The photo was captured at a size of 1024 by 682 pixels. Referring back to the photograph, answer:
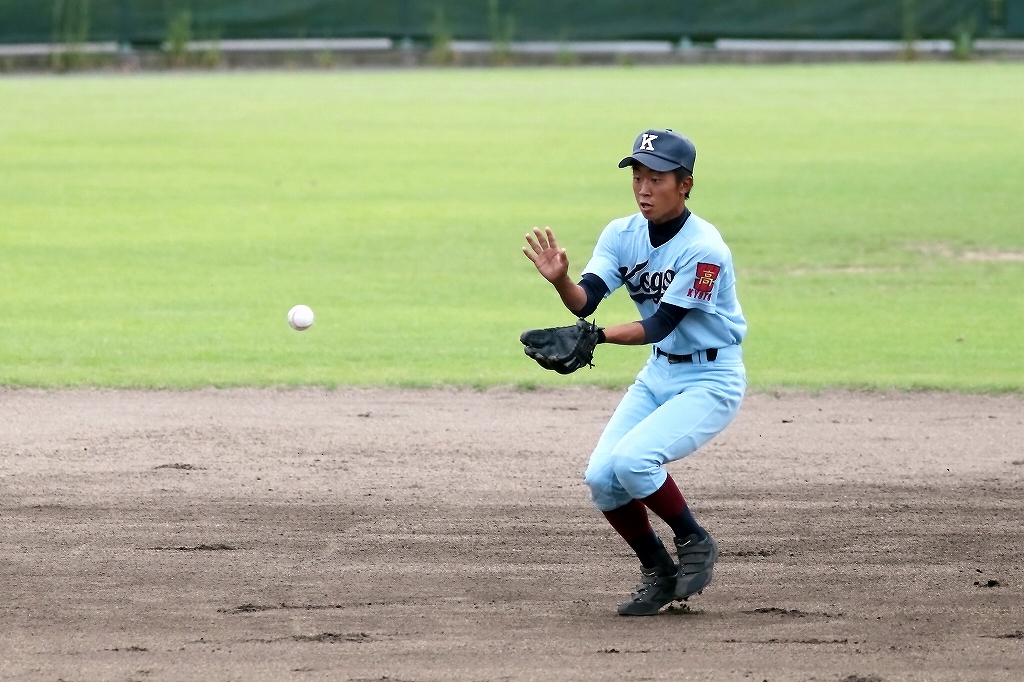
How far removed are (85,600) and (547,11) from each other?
2754 cm

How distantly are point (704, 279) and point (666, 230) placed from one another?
0.30 metres

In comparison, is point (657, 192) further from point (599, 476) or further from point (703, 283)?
point (599, 476)

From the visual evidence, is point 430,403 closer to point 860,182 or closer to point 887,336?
point 887,336

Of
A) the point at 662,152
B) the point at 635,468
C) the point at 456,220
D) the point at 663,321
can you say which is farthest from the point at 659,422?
the point at 456,220

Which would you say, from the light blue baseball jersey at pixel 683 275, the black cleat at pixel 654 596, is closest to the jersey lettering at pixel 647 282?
the light blue baseball jersey at pixel 683 275

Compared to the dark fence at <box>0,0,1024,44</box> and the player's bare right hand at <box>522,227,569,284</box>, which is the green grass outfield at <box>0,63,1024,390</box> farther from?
the player's bare right hand at <box>522,227,569,284</box>

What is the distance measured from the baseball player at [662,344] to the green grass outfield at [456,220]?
4291mm

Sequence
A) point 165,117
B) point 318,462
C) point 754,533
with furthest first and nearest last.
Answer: point 165,117
point 318,462
point 754,533

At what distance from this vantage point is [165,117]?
2320cm

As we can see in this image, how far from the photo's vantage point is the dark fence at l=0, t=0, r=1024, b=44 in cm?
3081

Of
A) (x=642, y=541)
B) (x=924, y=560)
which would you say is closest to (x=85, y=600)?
(x=642, y=541)

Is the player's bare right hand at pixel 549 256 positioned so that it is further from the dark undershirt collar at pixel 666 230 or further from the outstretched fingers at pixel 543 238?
the dark undershirt collar at pixel 666 230

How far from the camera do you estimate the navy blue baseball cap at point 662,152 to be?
5.28 m

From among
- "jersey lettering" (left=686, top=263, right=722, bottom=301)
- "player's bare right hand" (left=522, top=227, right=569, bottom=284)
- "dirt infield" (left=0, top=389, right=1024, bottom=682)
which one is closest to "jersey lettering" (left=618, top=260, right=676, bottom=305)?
"jersey lettering" (left=686, top=263, right=722, bottom=301)
